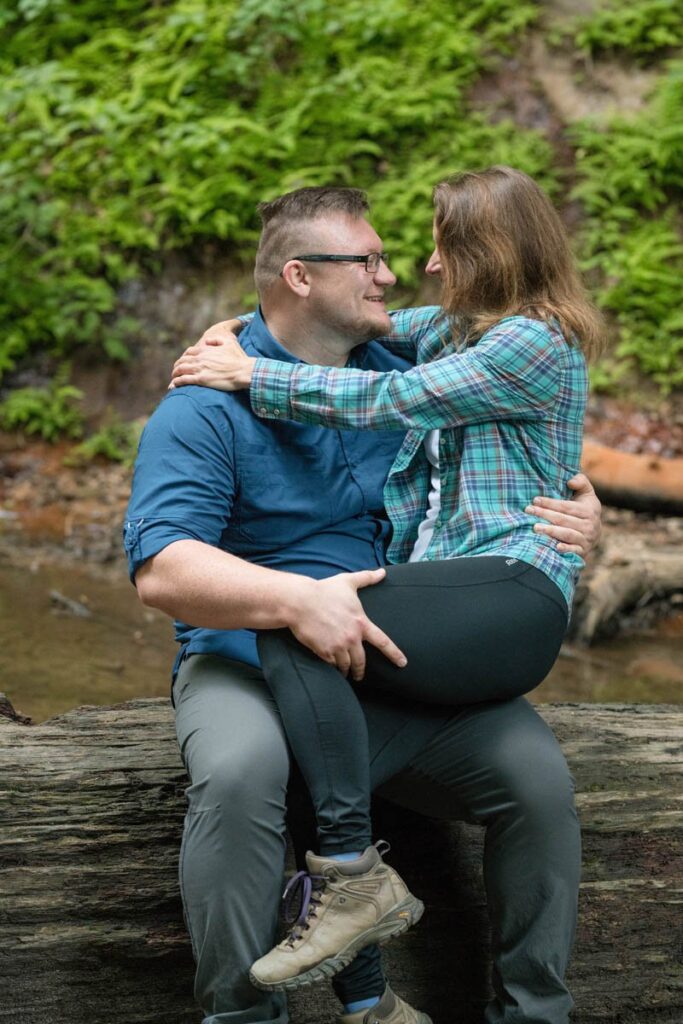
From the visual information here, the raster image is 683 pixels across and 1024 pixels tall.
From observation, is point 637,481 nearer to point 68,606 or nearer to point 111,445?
point 68,606

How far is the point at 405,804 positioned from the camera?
107 inches

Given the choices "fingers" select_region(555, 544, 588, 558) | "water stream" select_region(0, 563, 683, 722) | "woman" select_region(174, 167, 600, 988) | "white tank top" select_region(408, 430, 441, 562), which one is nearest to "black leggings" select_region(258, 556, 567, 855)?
"woman" select_region(174, 167, 600, 988)

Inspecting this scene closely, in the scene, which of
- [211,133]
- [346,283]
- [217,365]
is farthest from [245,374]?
[211,133]

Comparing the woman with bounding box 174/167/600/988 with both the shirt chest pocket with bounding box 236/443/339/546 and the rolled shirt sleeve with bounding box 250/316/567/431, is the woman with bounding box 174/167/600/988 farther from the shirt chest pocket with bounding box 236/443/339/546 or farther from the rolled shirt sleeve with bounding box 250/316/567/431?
the shirt chest pocket with bounding box 236/443/339/546

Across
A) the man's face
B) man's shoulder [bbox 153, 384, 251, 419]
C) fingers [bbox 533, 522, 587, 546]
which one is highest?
the man's face

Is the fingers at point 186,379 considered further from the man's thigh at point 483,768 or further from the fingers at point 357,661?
the man's thigh at point 483,768

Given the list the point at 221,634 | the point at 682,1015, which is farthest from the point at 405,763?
the point at 682,1015

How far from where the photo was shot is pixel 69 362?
8.85 meters

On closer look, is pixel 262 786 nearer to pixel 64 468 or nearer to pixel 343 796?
pixel 343 796

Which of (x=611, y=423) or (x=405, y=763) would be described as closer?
(x=405, y=763)

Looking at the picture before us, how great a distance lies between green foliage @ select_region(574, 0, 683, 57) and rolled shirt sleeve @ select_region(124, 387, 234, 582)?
796 cm

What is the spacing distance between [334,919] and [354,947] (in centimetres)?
8

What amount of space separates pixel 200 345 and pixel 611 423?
19.4 feet

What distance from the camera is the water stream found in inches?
217
